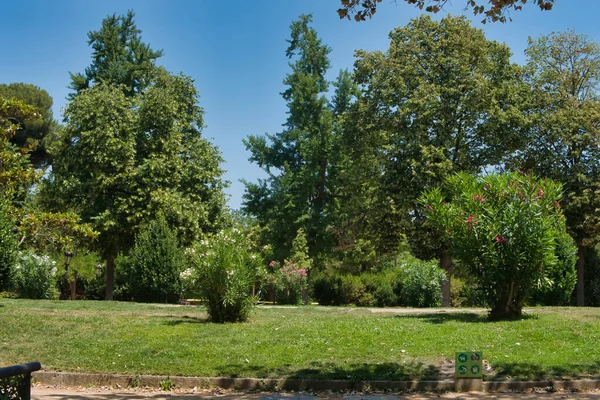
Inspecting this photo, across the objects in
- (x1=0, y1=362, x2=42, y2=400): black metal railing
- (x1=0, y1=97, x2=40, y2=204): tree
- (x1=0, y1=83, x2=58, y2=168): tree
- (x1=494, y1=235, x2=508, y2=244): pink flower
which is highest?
(x1=0, y1=83, x2=58, y2=168): tree

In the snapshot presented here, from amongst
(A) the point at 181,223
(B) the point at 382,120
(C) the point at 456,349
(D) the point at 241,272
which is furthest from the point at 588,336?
(A) the point at 181,223

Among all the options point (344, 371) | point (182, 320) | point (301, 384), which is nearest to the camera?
point (301, 384)

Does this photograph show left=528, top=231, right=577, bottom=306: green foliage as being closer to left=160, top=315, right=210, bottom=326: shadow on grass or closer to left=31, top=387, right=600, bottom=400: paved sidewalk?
left=160, top=315, right=210, bottom=326: shadow on grass

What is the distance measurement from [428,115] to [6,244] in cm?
1765

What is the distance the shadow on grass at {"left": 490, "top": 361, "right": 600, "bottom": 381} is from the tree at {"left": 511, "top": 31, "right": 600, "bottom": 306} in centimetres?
1974

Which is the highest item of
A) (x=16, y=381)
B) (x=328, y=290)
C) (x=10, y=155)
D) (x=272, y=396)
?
(x=10, y=155)

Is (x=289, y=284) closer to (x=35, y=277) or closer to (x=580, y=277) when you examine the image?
(x=35, y=277)

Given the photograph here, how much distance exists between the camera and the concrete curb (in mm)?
9406

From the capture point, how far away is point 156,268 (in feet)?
83.4

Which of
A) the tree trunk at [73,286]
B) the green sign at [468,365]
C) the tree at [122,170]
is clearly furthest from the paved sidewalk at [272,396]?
the tree trunk at [73,286]

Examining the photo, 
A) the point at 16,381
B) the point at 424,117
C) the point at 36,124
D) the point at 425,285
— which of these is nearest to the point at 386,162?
the point at 424,117

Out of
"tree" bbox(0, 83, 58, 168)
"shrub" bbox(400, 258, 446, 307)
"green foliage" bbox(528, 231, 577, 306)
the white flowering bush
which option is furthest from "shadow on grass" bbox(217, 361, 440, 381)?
"tree" bbox(0, 83, 58, 168)

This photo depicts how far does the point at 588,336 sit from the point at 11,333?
37.9ft

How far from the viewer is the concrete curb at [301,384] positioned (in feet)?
30.9
